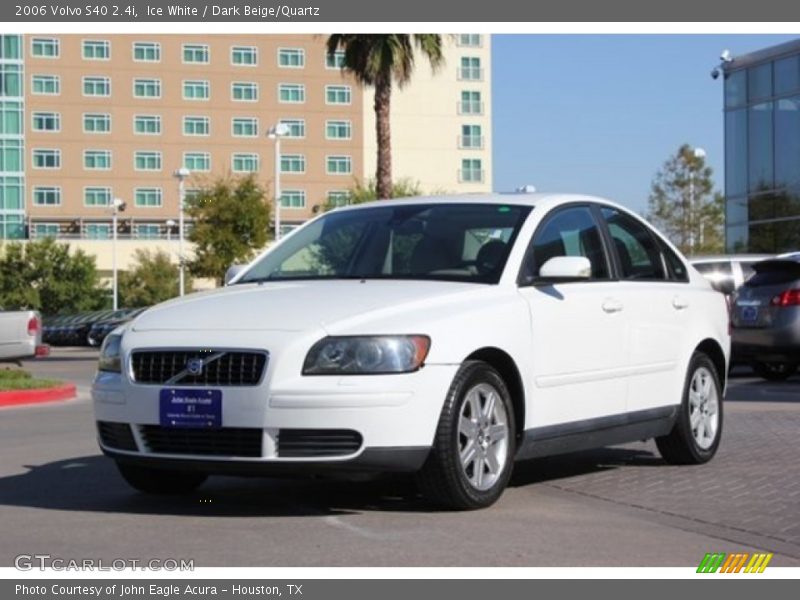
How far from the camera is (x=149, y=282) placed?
8612cm

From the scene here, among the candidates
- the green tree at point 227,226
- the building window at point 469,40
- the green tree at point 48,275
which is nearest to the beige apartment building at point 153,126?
the building window at point 469,40

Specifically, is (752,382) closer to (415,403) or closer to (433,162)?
(415,403)

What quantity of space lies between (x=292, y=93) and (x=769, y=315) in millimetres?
80665

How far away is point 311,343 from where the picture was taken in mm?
7410

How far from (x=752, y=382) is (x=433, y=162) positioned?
8306cm

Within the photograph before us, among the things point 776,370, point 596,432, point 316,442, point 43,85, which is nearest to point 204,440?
point 316,442

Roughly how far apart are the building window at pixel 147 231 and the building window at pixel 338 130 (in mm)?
12786

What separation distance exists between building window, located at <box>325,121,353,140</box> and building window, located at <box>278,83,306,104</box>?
2622 mm

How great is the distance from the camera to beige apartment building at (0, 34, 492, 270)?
9319 cm

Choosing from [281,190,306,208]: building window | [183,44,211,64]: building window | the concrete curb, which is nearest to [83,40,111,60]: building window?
[183,44,211,64]: building window

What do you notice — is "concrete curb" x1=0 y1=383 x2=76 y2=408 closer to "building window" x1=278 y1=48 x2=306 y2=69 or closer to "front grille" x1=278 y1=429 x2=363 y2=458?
"front grille" x1=278 y1=429 x2=363 y2=458

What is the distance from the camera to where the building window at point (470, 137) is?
102562 millimetres

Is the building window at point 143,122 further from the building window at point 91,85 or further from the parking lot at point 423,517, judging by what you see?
the parking lot at point 423,517

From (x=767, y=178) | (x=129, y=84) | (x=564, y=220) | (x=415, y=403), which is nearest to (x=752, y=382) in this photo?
(x=564, y=220)
